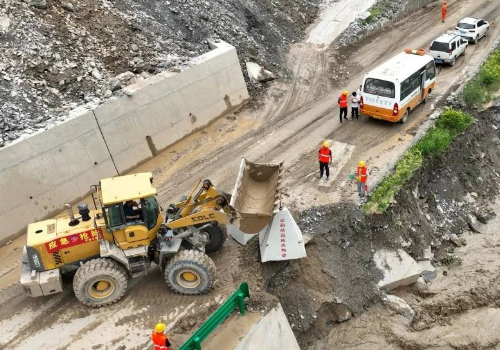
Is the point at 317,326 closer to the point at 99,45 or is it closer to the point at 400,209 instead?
the point at 400,209

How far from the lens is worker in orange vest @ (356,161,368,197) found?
1405 cm

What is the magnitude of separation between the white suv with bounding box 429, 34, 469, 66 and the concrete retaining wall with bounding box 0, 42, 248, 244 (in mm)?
9275

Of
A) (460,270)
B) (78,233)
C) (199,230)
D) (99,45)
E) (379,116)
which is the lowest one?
(460,270)

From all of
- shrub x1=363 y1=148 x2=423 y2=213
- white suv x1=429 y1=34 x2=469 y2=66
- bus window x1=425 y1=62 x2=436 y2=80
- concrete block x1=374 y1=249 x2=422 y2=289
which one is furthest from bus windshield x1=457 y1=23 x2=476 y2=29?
concrete block x1=374 y1=249 x2=422 y2=289

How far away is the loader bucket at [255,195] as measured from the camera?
11.7 metres

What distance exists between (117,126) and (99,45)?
4.47m

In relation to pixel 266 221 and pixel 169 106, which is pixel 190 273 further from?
pixel 169 106

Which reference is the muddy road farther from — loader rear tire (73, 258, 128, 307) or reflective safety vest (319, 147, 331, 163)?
reflective safety vest (319, 147, 331, 163)

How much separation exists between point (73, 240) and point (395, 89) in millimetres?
11892

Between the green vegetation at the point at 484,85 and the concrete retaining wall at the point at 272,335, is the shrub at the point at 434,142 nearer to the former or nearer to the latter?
the green vegetation at the point at 484,85

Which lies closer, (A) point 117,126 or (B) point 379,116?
(A) point 117,126

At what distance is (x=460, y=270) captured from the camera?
1473 cm

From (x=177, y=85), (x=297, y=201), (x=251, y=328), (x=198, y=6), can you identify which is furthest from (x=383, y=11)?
(x=251, y=328)

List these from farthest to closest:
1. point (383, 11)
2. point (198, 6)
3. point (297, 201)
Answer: point (383, 11), point (198, 6), point (297, 201)
